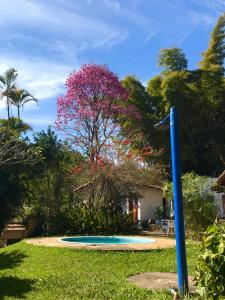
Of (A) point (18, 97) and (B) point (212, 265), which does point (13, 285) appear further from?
(A) point (18, 97)

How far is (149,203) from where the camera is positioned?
31.8 m

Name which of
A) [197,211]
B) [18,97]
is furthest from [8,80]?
[197,211]

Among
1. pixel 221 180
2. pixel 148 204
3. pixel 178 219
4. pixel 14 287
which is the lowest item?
pixel 14 287

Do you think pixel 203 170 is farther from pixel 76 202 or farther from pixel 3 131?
pixel 3 131

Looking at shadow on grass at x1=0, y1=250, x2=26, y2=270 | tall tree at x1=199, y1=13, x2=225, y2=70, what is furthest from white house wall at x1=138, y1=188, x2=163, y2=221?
shadow on grass at x1=0, y1=250, x2=26, y2=270

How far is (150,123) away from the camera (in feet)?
101

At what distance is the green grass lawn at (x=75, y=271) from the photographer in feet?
28.6

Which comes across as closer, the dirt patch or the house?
the dirt patch

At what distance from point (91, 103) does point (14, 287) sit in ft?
63.2

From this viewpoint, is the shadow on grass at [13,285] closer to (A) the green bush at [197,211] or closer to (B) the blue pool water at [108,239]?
(B) the blue pool water at [108,239]

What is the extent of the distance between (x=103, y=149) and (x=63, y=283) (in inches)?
632

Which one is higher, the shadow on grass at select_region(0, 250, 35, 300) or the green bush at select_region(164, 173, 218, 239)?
the green bush at select_region(164, 173, 218, 239)

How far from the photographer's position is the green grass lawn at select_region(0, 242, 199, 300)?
28.6ft

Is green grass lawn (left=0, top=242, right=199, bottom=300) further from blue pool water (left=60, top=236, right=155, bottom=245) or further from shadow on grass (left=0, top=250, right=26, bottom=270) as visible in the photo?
blue pool water (left=60, top=236, right=155, bottom=245)
